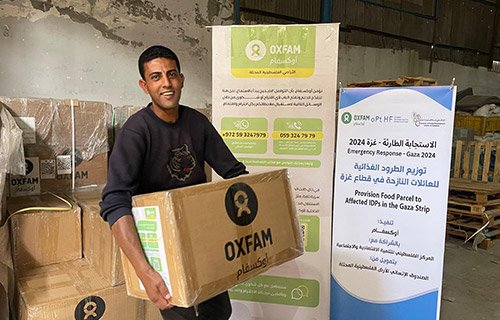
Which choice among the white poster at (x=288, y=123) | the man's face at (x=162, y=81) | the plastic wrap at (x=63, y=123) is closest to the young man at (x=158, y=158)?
the man's face at (x=162, y=81)

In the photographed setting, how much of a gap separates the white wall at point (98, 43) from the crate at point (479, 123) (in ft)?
14.8

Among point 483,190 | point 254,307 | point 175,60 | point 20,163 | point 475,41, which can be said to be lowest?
point 254,307

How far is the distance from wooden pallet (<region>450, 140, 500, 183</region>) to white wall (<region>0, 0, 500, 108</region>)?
3.16 meters

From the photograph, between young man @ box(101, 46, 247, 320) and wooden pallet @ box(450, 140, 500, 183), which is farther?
wooden pallet @ box(450, 140, 500, 183)

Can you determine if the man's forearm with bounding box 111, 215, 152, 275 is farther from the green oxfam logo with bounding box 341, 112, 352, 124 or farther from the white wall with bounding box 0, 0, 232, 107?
the white wall with bounding box 0, 0, 232, 107

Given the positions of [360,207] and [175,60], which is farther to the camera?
[360,207]

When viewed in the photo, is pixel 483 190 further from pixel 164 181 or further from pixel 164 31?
pixel 164 181

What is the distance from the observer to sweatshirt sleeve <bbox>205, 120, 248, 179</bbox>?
1584 millimetres

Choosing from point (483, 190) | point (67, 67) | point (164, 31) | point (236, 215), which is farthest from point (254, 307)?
point (483, 190)

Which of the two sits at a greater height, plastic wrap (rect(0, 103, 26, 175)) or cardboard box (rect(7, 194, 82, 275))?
plastic wrap (rect(0, 103, 26, 175))

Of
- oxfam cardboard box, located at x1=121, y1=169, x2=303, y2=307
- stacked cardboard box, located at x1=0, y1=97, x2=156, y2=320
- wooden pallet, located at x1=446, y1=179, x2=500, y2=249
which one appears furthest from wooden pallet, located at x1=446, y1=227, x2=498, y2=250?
stacked cardboard box, located at x1=0, y1=97, x2=156, y2=320

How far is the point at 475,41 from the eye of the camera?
26.1 ft

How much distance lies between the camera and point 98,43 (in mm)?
3236

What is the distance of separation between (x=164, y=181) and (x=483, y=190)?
13.0 feet
